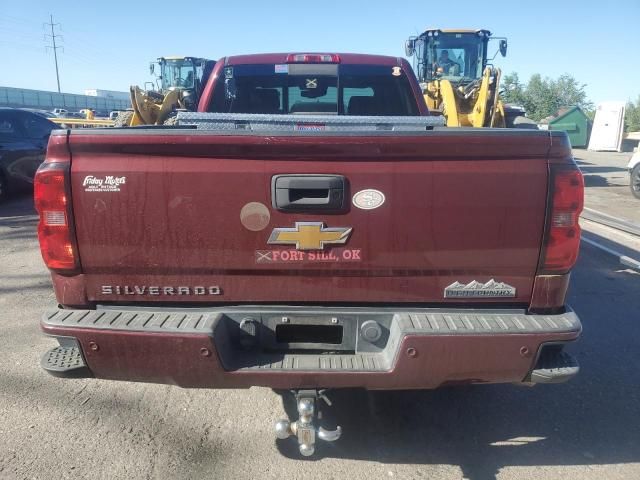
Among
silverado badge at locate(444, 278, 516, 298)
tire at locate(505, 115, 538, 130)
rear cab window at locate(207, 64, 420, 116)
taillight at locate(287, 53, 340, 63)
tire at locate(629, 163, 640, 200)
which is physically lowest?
tire at locate(629, 163, 640, 200)

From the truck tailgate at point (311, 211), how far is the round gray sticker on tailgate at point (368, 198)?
1 centimetres

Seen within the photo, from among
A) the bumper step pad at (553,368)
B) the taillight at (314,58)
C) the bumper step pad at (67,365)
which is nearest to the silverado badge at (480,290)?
the bumper step pad at (553,368)

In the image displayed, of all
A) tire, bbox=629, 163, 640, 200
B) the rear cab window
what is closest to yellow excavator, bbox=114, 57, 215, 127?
the rear cab window

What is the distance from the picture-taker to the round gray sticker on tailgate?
7.76ft

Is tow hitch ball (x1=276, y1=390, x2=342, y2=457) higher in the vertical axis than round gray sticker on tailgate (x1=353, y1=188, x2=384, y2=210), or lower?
lower

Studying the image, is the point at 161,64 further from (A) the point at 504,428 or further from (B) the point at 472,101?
(A) the point at 504,428

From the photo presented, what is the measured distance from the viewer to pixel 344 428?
3.18m

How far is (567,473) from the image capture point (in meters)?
2.78

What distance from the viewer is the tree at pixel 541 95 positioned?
129 feet

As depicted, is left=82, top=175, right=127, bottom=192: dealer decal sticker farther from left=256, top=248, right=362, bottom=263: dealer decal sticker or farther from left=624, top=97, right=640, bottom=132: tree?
left=624, top=97, right=640, bottom=132: tree

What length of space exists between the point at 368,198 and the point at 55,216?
57.1 inches

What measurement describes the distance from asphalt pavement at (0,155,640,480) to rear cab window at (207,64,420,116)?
7.88ft

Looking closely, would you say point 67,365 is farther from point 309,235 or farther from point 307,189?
point 307,189

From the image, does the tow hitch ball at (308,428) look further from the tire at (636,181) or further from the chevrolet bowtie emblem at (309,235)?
the tire at (636,181)
